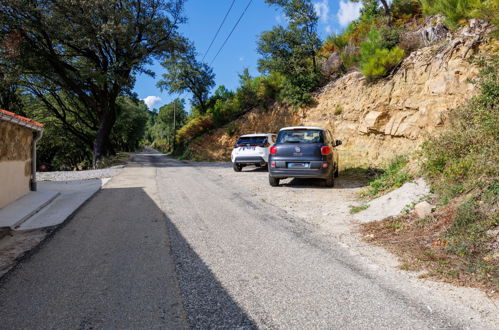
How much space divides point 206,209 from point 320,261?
3558 millimetres

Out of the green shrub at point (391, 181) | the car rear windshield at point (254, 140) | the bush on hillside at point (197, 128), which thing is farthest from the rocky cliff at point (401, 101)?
the bush on hillside at point (197, 128)

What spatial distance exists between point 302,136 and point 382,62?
23.5 ft

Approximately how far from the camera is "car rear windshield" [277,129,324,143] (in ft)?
31.7

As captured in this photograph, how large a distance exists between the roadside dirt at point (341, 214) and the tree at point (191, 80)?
96.9 ft

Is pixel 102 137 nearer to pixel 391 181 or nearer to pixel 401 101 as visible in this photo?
pixel 401 101

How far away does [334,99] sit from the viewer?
17906 millimetres

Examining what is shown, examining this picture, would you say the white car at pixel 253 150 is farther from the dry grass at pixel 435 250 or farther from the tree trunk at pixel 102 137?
the tree trunk at pixel 102 137

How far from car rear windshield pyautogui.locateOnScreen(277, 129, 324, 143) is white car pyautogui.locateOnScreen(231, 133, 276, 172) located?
4255mm

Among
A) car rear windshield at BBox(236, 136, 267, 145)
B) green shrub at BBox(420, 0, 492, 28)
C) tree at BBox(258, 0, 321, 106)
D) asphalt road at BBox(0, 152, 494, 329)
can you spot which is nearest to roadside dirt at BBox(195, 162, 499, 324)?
asphalt road at BBox(0, 152, 494, 329)

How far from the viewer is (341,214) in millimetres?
6676

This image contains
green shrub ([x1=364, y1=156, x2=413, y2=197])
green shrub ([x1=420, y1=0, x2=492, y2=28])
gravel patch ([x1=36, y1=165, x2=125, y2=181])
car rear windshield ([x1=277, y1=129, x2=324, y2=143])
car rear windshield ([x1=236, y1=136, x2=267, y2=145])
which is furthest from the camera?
car rear windshield ([x1=236, y1=136, x2=267, y2=145])

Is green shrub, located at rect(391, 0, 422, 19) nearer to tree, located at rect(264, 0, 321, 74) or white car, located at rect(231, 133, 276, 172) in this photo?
tree, located at rect(264, 0, 321, 74)

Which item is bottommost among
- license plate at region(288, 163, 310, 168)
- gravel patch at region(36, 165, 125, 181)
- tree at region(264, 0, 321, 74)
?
gravel patch at region(36, 165, 125, 181)

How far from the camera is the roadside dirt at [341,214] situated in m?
3.13
